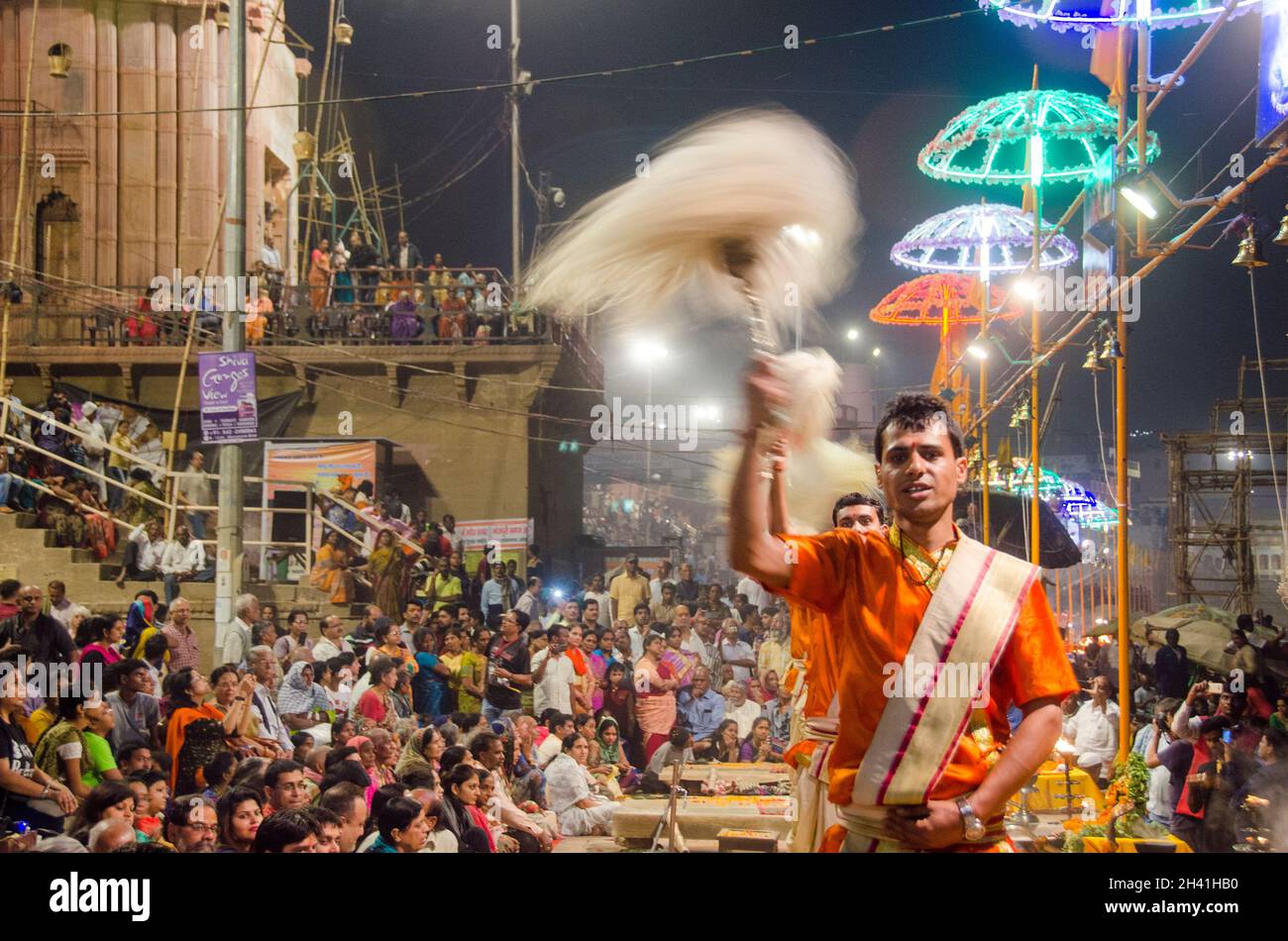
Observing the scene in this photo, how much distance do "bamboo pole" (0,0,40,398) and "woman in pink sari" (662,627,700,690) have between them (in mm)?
7577

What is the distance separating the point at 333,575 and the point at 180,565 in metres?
1.41

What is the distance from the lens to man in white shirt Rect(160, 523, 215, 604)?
10.7m

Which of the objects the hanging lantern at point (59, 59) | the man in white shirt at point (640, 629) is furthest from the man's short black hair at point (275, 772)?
the hanging lantern at point (59, 59)

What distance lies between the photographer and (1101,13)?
778 centimetres

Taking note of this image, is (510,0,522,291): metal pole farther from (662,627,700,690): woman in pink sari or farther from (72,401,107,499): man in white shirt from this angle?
(662,627,700,690): woman in pink sari

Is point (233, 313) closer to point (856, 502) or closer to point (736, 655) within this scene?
point (736, 655)

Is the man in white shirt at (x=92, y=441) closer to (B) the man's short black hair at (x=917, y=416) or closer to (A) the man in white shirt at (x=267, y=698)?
(A) the man in white shirt at (x=267, y=698)

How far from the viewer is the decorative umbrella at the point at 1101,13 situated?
24.2 feet

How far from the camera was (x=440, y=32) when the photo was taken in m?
14.3

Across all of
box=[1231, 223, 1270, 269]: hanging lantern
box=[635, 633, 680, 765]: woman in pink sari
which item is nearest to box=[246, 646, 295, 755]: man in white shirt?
box=[635, 633, 680, 765]: woman in pink sari

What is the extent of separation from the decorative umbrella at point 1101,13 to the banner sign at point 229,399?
605 cm

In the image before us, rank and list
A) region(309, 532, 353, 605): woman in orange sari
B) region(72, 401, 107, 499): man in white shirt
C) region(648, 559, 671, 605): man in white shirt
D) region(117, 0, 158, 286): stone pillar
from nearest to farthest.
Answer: region(309, 532, 353, 605): woman in orange sari
region(72, 401, 107, 499): man in white shirt
region(648, 559, 671, 605): man in white shirt
region(117, 0, 158, 286): stone pillar

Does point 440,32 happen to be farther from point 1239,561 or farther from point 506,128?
point 1239,561
